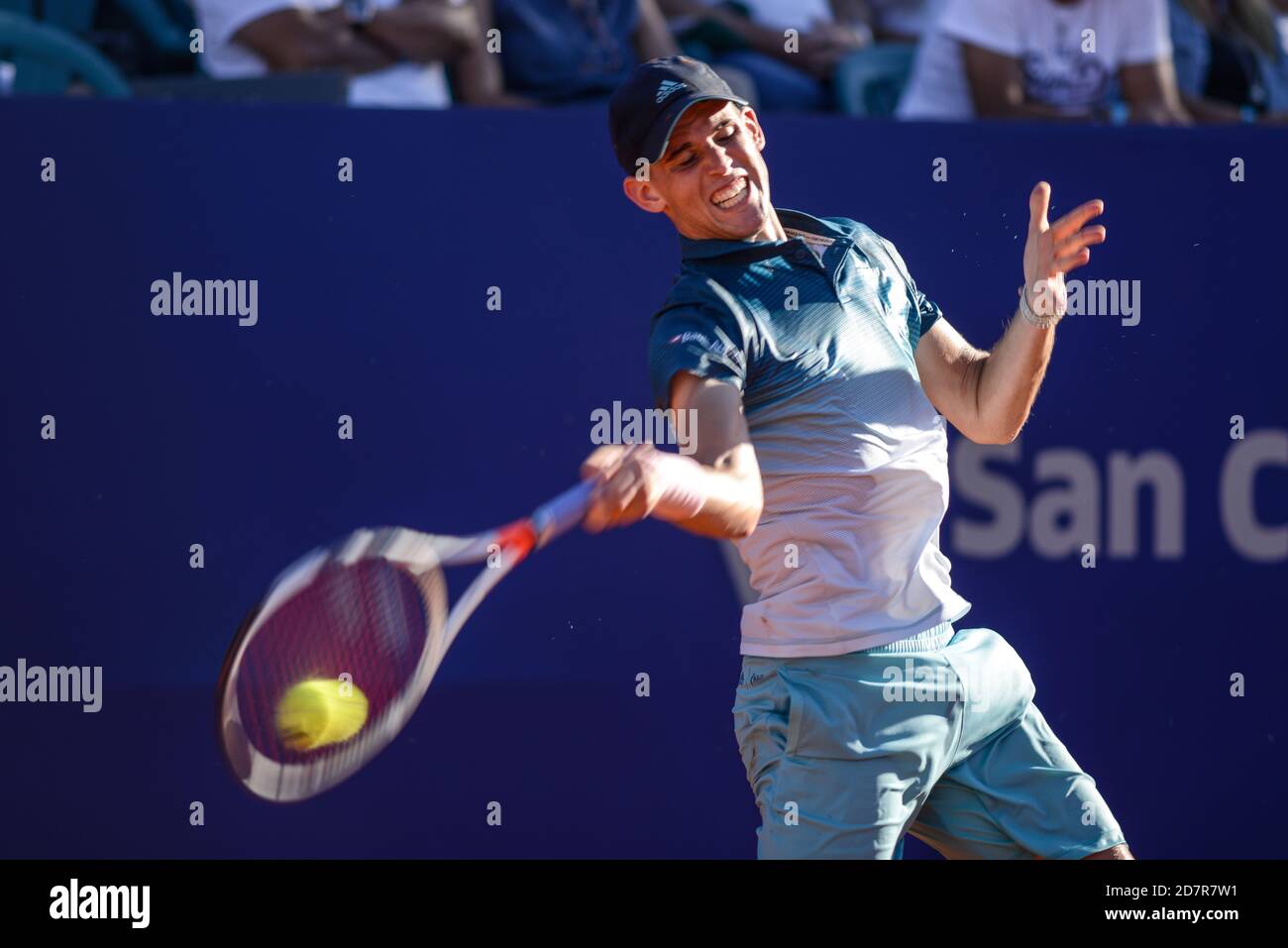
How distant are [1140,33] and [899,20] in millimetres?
1095

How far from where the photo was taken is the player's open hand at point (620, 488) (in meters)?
2.28

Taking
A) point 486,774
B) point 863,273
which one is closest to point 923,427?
point 863,273

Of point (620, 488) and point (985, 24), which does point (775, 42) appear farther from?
point (620, 488)

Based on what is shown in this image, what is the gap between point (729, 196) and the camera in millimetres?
2826

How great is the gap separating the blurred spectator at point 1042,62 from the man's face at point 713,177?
2.47 meters

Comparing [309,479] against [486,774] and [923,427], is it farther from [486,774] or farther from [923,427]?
[923,427]

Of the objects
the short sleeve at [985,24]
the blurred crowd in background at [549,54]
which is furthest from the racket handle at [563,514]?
the short sleeve at [985,24]

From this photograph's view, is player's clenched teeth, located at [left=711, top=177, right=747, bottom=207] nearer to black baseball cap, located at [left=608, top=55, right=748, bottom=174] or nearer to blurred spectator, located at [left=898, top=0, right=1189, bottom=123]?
black baseball cap, located at [left=608, top=55, right=748, bottom=174]

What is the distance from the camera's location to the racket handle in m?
2.32

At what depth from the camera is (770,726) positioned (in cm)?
280

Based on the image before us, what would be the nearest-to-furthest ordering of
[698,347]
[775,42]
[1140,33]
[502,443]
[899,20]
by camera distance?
[698,347]
[502,443]
[1140,33]
[775,42]
[899,20]

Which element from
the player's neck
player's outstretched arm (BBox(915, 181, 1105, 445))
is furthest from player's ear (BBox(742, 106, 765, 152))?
player's outstretched arm (BBox(915, 181, 1105, 445))

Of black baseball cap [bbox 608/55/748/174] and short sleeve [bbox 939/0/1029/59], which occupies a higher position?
short sleeve [bbox 939/0/1029/59]

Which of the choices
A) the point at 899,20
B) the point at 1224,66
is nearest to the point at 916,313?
A: the point at 1224,66
